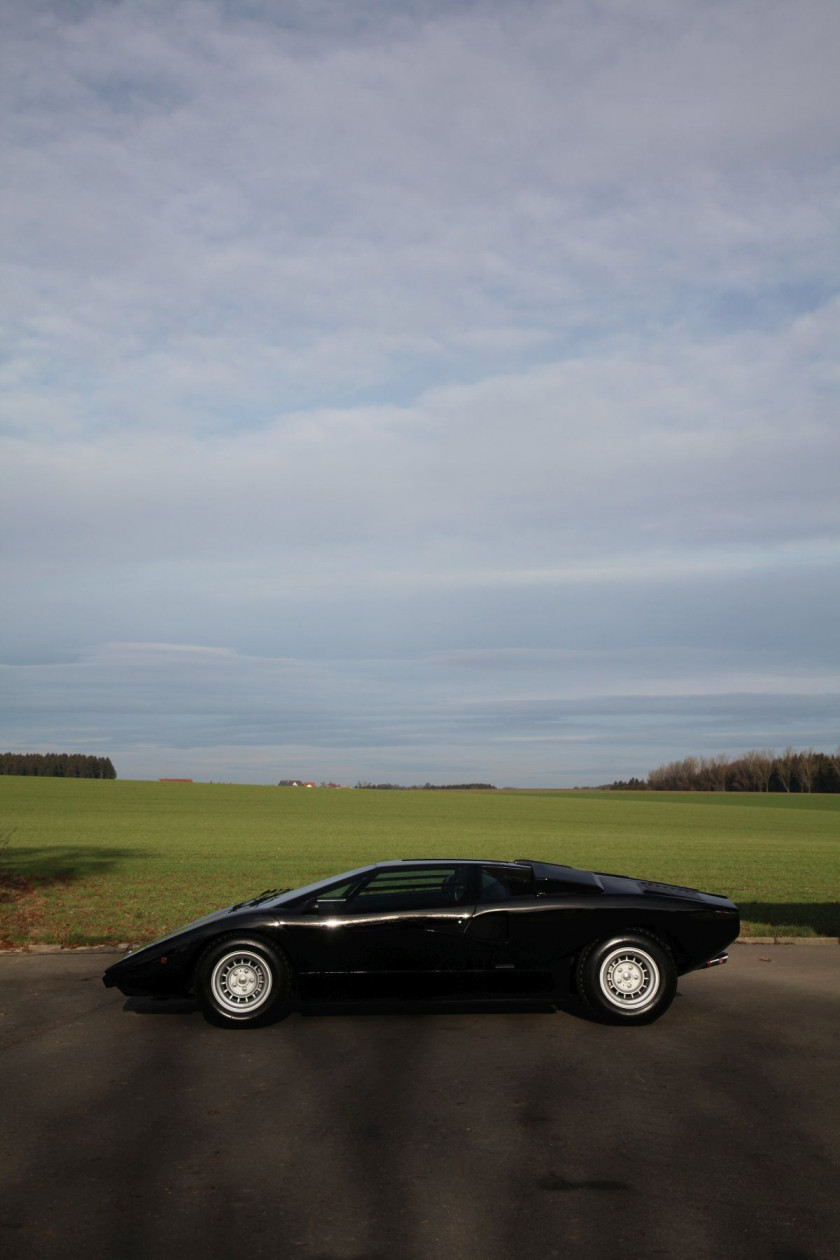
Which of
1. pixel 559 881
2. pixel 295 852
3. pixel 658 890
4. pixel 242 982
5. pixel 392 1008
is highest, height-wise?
pixel 559 881

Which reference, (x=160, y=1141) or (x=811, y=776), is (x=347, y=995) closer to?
(x=160, y=1141)

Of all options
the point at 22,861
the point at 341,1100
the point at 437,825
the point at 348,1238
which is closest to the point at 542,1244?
the point at 348,1238

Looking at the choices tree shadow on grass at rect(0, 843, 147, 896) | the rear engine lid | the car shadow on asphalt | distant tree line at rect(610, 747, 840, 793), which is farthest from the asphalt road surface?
distant tree line at rect(610, 747, 840, 793)

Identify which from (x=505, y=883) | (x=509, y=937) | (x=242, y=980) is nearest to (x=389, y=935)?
(x=509, y=937)

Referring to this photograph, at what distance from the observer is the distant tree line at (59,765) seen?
433 ft

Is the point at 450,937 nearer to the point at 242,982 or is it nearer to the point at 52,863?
the point at 242,982

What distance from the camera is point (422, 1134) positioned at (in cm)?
549

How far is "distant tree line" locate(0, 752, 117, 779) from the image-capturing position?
13188cm

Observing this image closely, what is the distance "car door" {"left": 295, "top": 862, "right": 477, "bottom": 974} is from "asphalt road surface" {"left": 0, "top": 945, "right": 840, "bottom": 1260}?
1.68 ft

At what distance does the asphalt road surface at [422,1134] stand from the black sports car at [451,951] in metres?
0.29

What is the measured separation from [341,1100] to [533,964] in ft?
7.16

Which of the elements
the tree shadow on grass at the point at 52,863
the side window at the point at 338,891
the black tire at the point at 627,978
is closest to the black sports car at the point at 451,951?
the black tire at the point at 627,978

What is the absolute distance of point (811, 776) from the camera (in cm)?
13288

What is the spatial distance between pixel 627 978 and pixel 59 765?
14561 cm
